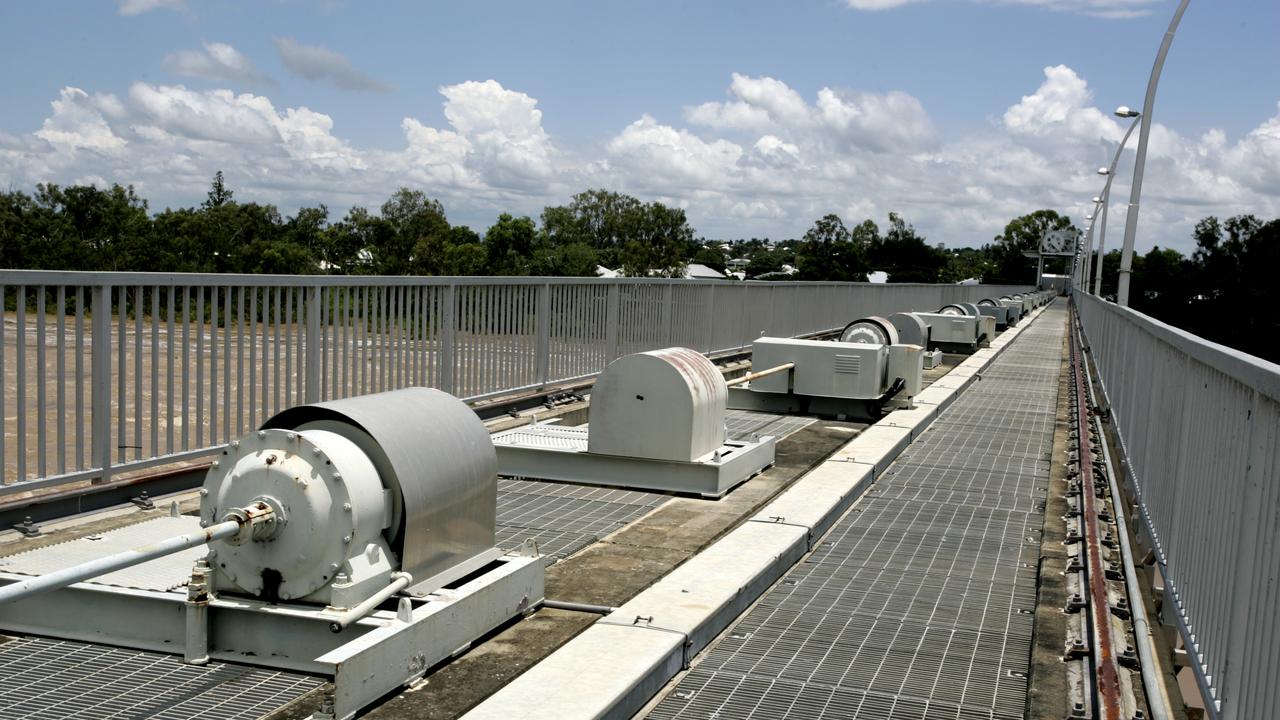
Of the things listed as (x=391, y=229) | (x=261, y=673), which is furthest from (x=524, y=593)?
(x=391, y=229)

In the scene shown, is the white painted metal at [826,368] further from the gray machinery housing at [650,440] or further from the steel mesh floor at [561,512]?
the steel mesh floor at [561,512]

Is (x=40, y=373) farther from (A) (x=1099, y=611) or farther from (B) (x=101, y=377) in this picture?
(A) (x=1099, y=611)

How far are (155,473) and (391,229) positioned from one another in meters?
88.8

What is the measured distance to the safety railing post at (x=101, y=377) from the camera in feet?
23.7

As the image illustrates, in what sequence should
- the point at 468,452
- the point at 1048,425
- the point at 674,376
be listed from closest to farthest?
the point at 468,452 < the point at 674,376 < the point at 1048,425

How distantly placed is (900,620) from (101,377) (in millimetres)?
4922

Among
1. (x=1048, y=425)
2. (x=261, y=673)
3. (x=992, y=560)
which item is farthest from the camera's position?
(x=1048, y=425)

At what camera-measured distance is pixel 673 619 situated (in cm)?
568

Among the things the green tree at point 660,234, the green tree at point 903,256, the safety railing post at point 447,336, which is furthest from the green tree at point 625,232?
the safety railing post at point 447,336

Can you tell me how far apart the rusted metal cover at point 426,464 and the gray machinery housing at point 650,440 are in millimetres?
3360

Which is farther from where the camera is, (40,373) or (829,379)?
(829,379)

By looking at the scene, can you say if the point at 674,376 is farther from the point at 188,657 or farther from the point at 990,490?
the point at 188,657

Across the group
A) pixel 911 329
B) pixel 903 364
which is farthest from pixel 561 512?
pixel 911 329

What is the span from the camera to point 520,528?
25.7 ft
